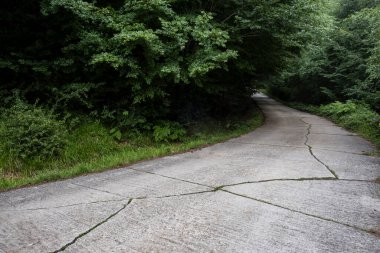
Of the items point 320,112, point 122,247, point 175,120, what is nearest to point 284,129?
point 175,120

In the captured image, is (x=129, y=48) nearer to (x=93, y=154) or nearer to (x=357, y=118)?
(x=93, y=154)

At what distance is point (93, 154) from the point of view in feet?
22.2

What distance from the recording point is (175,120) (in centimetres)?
912

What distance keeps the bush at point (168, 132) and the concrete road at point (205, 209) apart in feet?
6.03

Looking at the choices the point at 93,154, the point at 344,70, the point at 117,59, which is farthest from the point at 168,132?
the point at 344,70

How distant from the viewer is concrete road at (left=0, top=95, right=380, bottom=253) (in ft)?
9.81

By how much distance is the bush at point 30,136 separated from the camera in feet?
19.4

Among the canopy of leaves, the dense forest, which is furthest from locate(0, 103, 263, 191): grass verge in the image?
the canopy of leaves

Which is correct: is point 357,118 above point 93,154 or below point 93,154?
above

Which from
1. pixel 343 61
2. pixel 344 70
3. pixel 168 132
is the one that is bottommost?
pixel 168 132

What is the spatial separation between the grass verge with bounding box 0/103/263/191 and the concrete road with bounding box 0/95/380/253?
46 cm

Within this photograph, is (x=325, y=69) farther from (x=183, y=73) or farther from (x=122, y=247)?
(x=122, y=247)

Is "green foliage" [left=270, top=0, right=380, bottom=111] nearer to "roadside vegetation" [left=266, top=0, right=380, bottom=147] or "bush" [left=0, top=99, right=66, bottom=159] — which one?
"roadside vegetation" [left=266, top=0, right=380, bottom=147]

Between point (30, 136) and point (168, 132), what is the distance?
131 inches
